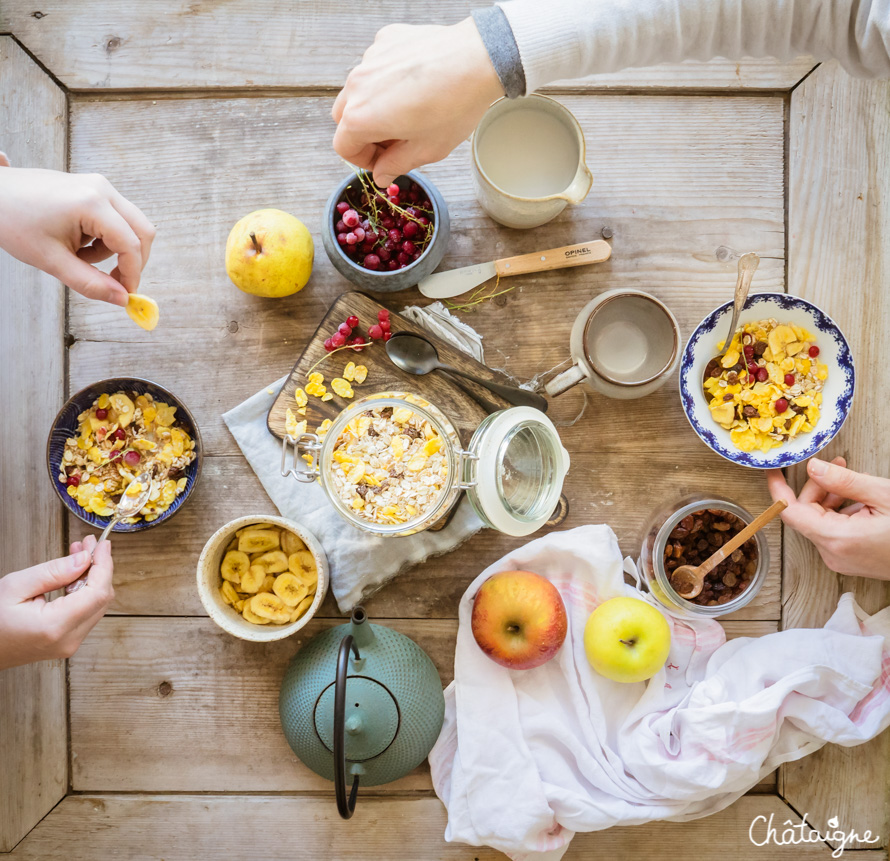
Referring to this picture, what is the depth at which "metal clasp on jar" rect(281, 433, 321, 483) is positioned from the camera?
44.0 inches

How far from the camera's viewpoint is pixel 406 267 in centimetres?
112

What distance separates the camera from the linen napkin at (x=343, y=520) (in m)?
1.19

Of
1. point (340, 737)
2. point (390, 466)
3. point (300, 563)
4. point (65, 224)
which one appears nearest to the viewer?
point (340, 737)

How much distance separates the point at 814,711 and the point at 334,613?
33.7 inches

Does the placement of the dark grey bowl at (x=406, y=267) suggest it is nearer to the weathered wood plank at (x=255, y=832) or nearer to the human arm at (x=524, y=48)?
the human arm at (x=524, y=48)

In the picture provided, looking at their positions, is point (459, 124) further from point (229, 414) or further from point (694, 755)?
point (694, 755)

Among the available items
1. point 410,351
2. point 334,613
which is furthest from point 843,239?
point 334,613

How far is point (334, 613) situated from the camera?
124 centimetres

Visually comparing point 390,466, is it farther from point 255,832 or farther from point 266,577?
point 255,832

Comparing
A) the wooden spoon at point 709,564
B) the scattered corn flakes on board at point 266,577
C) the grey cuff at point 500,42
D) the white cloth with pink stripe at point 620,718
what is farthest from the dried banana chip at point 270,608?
the grey cuff at point 500,42

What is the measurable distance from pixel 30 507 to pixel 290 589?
0.52m

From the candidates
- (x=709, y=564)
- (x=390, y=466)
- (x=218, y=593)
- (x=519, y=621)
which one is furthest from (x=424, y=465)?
(x=709, y=564)

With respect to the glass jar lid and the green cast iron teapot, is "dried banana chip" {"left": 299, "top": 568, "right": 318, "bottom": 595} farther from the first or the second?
the glass jar lid

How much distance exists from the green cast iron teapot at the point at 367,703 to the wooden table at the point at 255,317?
0.34ft
